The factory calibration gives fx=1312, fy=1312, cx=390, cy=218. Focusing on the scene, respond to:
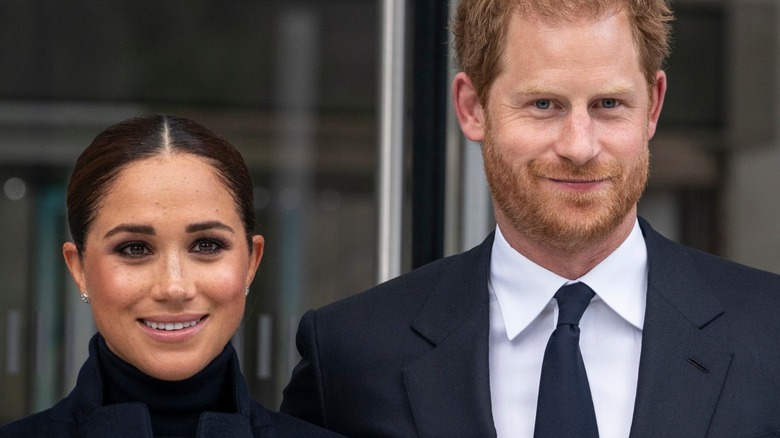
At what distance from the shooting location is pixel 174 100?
16.2 ft

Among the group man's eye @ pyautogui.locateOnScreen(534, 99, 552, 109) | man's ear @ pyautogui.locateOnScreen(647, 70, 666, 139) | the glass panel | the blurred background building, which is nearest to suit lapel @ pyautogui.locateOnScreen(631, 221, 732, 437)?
man's ear @ pyautogui.locateOnScreen(647, 70, 666, 139)

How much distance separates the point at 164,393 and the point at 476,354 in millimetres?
517

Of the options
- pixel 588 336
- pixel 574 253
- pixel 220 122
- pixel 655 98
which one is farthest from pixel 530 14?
pixel 220 122

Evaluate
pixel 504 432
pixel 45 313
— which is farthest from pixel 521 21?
pixel 45 313

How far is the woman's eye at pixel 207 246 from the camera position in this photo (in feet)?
6.61

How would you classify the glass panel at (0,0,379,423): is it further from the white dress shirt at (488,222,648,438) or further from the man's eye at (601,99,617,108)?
the man's eye at (601,99,617,108)

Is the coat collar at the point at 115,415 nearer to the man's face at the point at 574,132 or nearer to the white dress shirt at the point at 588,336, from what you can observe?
the white dress shirt at the point at 588,336

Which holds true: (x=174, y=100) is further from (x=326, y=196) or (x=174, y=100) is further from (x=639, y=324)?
(x=639, y=324)

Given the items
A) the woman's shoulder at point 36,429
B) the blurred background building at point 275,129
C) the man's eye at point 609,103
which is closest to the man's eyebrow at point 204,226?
the woman's shoulder at point 36,429

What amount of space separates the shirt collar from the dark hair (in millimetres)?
453

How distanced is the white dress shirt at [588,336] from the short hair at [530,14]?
298 mm

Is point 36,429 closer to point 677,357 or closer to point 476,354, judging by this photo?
point 476,354

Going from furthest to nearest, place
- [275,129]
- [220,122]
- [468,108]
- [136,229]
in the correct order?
Answer: 1. [275,129]
2. [220,122]
3. [468,108]
4. [136,229]

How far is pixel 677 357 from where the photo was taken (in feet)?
A: 6.91
